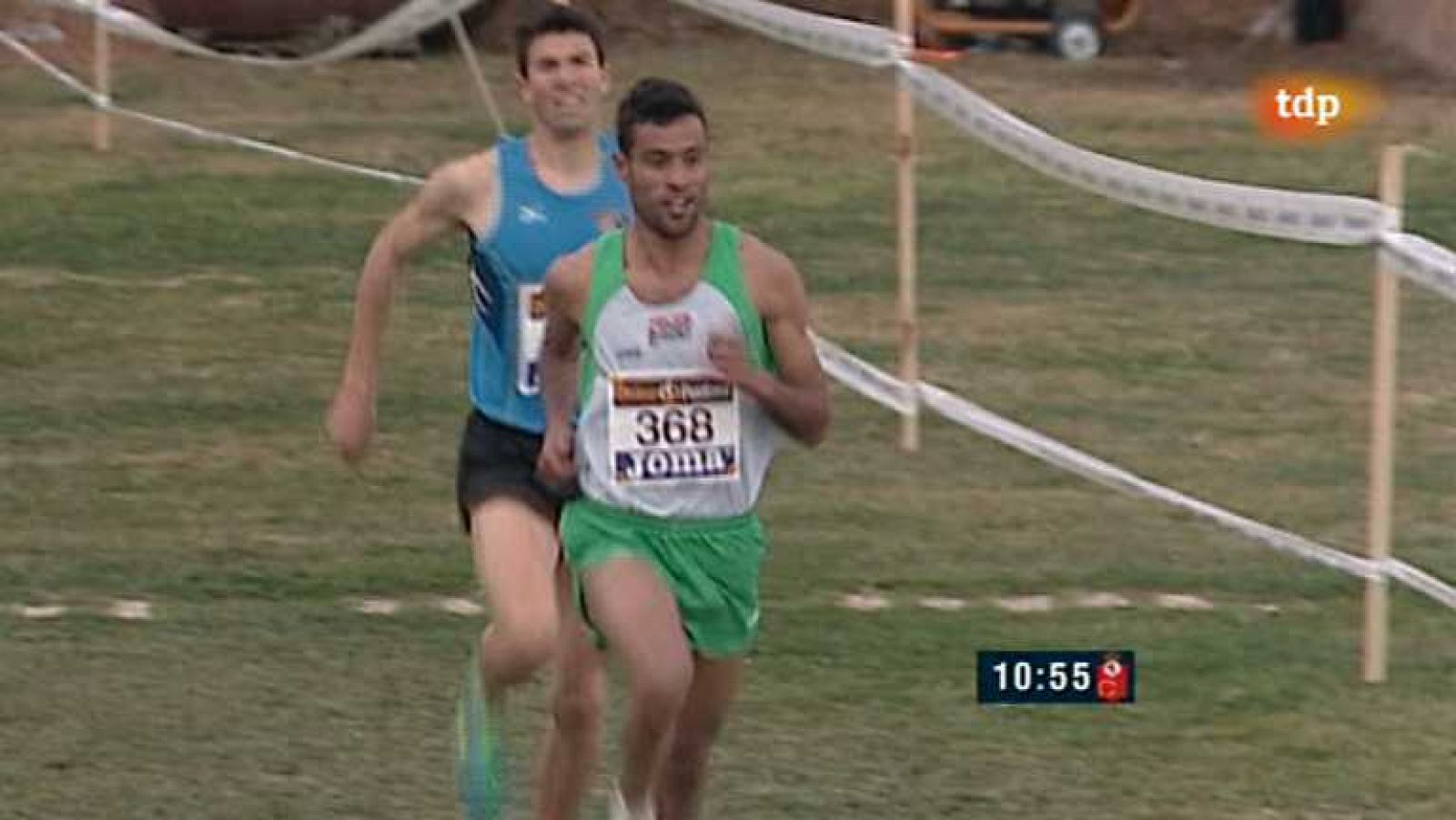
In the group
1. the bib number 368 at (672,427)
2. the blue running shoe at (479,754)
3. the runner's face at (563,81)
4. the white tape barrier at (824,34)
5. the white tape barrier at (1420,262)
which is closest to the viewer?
the bib number 368 at (672,427)

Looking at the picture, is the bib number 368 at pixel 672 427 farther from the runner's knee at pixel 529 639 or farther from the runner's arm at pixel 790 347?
the runner's knee at pixel 529 639

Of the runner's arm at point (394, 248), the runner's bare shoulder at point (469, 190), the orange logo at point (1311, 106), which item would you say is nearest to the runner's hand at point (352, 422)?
the runner's arm at point (394, 248)

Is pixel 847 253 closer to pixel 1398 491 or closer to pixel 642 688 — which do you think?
pixel 1398 491

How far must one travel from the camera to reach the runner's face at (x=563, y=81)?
7.12 metres

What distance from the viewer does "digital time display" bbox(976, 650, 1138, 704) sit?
28.8 ft

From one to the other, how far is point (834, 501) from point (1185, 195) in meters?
2.42

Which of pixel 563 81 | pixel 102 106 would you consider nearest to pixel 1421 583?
pixel 563 81

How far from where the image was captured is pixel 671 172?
6445 millimetres

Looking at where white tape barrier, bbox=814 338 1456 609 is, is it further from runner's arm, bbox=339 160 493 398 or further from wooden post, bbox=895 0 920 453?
runner's arm, bbox=339 160 493 398

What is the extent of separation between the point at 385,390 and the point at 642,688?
686cm

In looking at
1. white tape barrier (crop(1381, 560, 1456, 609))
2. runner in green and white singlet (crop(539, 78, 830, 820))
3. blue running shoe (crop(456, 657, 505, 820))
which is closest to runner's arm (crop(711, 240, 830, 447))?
runner in green and white singlet (crop(539, 78, 830, 820))

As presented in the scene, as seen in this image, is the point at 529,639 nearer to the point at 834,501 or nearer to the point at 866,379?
the point at 834,501

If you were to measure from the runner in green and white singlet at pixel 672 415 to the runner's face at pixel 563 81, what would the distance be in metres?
0.51

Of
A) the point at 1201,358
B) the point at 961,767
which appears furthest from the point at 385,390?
the point at 961,767
